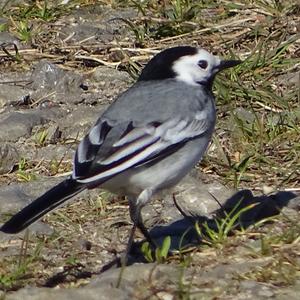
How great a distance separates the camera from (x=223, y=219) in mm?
5066

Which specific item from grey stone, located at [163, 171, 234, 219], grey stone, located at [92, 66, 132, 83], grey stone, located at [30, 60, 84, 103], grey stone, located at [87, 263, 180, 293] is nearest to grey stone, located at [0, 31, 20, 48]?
grey stone, located at [30, 60, 84, 103]

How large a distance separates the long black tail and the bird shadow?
0.43 meters

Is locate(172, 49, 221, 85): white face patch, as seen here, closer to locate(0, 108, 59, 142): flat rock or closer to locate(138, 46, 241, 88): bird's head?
locate(138, 46, 241, 88): bird's head

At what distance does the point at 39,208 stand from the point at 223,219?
3.20 ft

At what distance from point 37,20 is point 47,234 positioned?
312 centimetres

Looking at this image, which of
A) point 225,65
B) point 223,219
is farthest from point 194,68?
point 223,219

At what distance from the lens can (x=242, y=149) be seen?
6.05m

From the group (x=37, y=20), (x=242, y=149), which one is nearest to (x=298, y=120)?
(x=242, y=149)

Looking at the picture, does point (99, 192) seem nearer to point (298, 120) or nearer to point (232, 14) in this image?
point (298, 120)

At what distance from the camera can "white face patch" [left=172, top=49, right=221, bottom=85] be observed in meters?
5.28

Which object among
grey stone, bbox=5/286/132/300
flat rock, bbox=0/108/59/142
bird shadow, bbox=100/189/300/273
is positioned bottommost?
flat rock, bbox=0/108/59/142

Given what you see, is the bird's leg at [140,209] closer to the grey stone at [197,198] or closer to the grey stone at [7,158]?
the grey stone at [197,198]

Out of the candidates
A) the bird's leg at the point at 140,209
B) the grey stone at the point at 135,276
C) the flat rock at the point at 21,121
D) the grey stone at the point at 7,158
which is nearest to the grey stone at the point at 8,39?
the flat rock at the point at 21,121

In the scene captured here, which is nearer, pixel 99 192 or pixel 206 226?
pixel 206 226
